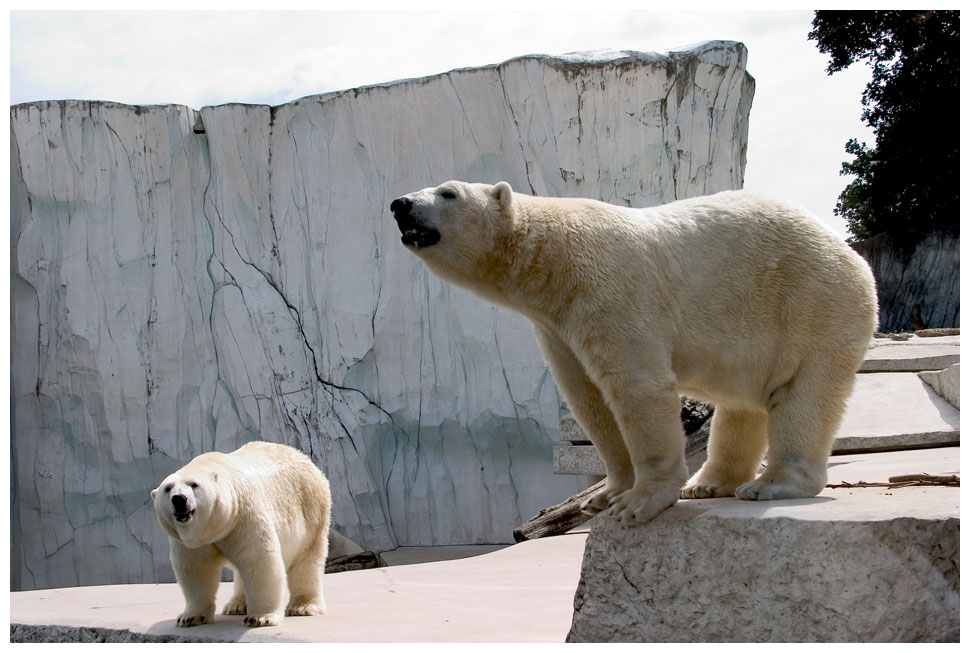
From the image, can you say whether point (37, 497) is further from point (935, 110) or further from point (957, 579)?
point (935, 110)

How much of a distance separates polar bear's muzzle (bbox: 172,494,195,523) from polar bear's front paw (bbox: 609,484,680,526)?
1451 millimetres

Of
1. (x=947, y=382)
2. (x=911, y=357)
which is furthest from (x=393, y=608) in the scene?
(x=911, y=357)

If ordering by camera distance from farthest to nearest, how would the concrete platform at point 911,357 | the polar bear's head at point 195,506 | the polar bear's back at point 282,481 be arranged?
1. the concrete platform at point 911,357
2. the polar bear's back at point 282,481
3. the polar bear's head at point 195,506

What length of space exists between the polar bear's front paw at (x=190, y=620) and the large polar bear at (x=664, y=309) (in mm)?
1512

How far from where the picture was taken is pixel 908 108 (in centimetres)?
1388

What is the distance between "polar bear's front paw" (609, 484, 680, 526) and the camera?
271cm

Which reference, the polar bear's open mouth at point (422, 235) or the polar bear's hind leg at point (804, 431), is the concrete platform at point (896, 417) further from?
the polar bear's open mouth at point (422, 235)

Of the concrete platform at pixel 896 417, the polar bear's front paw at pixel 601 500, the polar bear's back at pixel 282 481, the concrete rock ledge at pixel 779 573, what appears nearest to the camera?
the concrete rock ledge at pixel 779 573

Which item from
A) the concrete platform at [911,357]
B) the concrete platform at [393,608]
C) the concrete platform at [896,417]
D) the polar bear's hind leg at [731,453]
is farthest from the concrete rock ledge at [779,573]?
the concrete platform at [911,357]

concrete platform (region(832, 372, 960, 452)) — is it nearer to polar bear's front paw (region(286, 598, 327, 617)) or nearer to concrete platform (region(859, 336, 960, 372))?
concrete platform (region(859, 336, 960, 372))

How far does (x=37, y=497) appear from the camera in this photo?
10.6m

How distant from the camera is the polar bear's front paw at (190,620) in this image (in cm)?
346

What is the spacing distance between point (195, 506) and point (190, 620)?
0.48 metres

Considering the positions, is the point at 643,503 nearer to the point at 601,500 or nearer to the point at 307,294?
the point at 601,500
